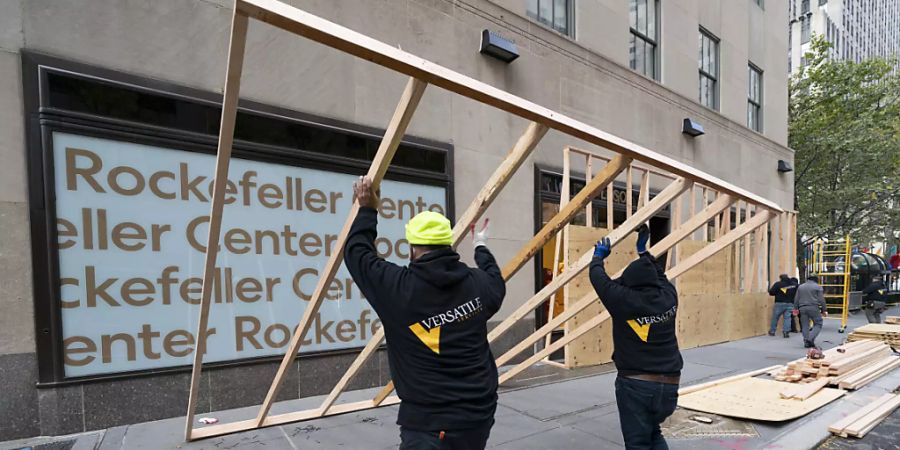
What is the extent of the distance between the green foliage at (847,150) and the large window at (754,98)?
7.08 metres

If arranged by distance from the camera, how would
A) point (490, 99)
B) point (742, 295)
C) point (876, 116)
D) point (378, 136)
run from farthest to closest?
point (876, 116)
point (742, 295)
point (378, 136)
point (490, 99)

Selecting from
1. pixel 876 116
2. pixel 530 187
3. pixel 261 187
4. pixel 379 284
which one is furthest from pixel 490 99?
pixel 876 116

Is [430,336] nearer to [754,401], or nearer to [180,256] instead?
[180,256]

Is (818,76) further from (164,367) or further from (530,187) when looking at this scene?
(164,367)

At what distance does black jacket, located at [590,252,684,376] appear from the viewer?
366 centimetres

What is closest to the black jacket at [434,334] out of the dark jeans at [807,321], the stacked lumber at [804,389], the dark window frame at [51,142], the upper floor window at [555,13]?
the dark window frame at [51,142]

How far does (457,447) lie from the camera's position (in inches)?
Answer: 95.6

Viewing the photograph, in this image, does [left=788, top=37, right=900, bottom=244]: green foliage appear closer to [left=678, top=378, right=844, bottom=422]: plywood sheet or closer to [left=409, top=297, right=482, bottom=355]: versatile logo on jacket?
[left=678, top=378, right=844, bottom=422]: plywood sheet

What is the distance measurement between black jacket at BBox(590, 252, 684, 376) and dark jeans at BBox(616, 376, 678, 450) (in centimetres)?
11

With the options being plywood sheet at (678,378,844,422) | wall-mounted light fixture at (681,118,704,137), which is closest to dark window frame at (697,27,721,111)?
wall-mounted light fixture at (681,118,704,137)

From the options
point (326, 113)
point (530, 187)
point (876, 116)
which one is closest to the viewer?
point (326, 113)

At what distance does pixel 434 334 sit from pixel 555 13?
9.15 meters

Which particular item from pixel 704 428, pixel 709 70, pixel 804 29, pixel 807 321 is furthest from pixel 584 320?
pixel 804 29

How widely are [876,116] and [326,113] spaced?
25.7 meters
